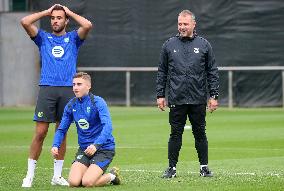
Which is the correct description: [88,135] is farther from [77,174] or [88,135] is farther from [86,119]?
[77,174]

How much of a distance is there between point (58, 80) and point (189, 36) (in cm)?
181

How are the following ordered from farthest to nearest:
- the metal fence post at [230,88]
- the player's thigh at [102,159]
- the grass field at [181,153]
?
the metal fence post at [230,88]
the grass field at [181,153]
the player's thigh at [102,159]

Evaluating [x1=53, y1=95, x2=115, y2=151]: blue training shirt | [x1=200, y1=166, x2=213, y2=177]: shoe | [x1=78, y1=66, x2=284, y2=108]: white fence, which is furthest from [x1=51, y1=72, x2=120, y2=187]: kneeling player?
[x1=78, y1=66, x2=284, y2=108]: white fence

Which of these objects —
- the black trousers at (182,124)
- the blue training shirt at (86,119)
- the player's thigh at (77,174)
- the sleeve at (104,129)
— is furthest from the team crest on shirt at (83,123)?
the black trousers at (182,124)

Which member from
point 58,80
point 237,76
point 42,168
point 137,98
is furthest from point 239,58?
point 58,80

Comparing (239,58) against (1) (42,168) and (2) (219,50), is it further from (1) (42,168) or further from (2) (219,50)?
(1) (42,168)

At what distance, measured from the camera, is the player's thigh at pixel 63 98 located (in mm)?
11773

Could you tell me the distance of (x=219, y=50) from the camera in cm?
2873

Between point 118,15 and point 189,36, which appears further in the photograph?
point 118,15

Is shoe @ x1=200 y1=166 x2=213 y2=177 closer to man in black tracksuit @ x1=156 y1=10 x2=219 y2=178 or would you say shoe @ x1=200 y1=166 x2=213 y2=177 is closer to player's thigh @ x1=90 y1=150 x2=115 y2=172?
→ man in black tracksuit @ x1=156 y1=10 x2=219 y2=178

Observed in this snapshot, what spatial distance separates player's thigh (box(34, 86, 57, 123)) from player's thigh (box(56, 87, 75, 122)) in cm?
6

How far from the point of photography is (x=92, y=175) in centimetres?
1115

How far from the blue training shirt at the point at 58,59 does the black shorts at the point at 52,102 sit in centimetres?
7

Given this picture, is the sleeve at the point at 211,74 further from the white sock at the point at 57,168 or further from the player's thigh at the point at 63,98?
the white sock at the point at 57,168
